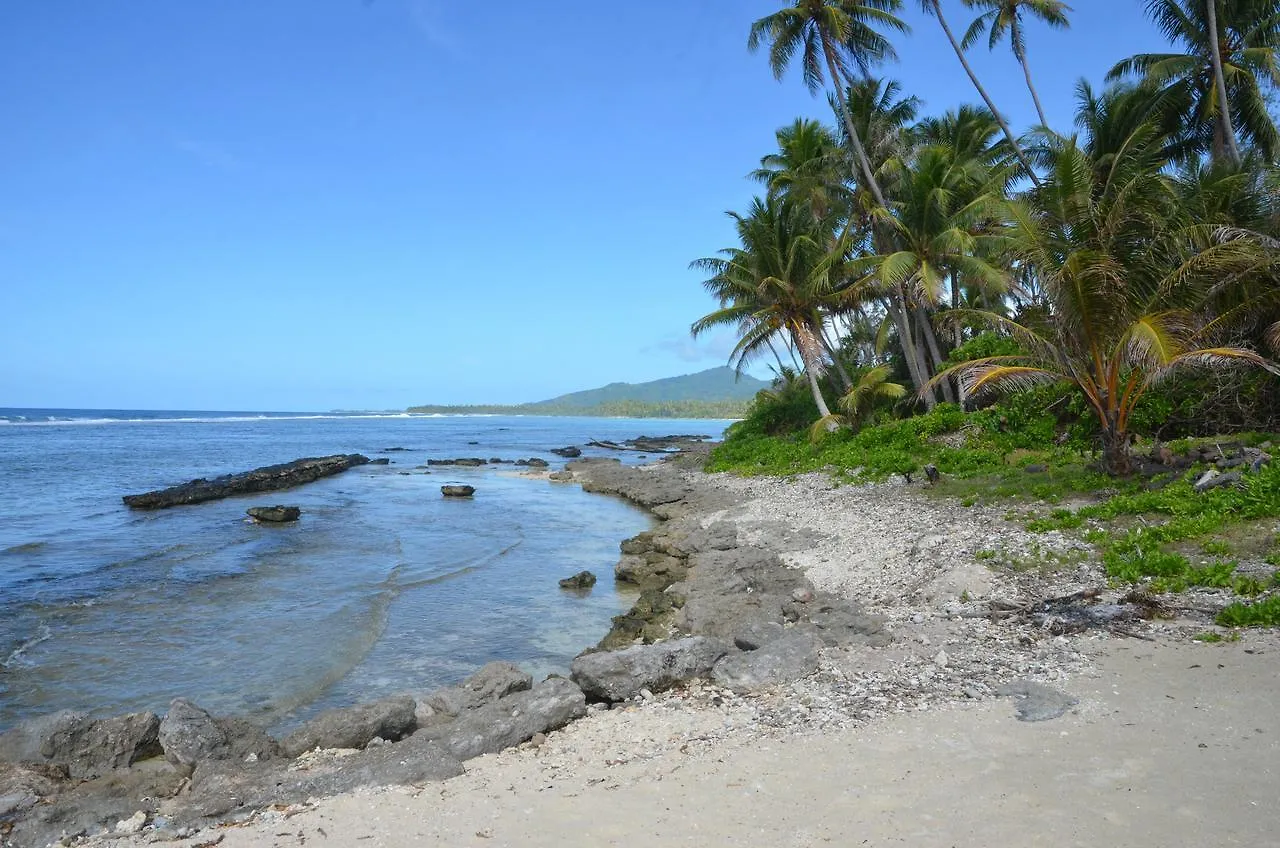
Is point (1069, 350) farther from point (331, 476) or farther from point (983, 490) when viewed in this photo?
point (331, 476)

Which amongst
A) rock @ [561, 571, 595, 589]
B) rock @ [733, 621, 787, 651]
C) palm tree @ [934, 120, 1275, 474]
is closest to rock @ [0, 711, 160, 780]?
rock @ [733, 621, 787, 651]

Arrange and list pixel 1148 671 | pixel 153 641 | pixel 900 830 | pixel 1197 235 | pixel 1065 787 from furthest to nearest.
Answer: pixel 1197 235, pixel 153 641, pixel 1148 671, pixel 1065 787, pixel 900 830

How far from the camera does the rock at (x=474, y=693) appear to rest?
23.9 feet

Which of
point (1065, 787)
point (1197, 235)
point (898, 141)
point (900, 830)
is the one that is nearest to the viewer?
point (900, 830)

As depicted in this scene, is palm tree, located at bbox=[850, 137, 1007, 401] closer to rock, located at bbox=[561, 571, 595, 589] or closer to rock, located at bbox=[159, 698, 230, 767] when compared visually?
rock, located at bbox=[561, 571, 595, 589]

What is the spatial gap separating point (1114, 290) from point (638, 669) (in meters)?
9.65

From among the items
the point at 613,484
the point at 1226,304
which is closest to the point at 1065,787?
the point at 1226,304

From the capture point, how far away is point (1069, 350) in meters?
12.4

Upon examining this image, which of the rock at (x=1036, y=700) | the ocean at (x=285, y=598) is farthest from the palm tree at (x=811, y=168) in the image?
the rock at (x=1036, y=700)

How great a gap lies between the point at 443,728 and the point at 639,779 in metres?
2.31

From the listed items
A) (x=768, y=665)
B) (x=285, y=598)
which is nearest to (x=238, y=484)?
(x=285, y=598)

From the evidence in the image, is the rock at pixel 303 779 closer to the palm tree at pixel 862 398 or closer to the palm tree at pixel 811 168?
the palm tree at pixel 862 398

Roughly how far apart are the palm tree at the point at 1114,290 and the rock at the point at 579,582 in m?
Result: 7.64

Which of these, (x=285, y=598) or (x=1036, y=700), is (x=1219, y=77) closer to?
(x=1036, y=700)
